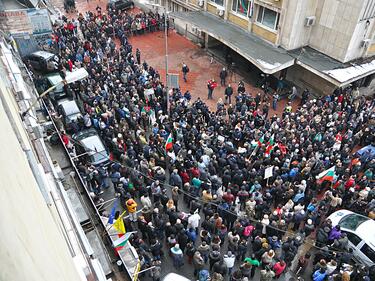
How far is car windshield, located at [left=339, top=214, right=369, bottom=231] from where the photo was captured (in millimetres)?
12204

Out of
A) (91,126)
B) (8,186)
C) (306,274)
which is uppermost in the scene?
(8,186)

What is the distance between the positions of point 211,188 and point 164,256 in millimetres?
3077

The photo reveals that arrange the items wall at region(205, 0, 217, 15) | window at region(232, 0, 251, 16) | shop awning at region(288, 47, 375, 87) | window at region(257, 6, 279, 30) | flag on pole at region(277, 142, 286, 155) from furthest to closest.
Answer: wall at region(205, 0, 217, 15) < window at region(232, 0, 251, 16) < window at region(257, 6, 279, 30) < shop awning at region(288, 47, 375, 87) < flag on pole at region(277, 142, 286, 155)

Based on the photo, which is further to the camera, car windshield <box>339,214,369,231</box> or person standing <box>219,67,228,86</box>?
person standing <box>219,67,228,86</box>

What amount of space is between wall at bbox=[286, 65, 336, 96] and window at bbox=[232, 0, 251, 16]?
470cm

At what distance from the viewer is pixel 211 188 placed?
44.3 feet

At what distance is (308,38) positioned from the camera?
830 inches

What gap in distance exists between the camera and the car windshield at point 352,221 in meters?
12.2

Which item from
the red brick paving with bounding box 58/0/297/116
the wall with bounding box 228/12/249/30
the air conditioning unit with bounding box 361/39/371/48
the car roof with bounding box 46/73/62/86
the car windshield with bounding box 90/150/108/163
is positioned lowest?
the red brick paving with bounding box 58/0/297/116

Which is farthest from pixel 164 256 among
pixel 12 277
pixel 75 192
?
pixel 12 277

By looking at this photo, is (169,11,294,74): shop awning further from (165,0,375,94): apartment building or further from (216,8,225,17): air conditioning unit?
(216,8,225,17): air conditioning unit

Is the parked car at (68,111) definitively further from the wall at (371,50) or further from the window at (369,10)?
the wall at (371,50)

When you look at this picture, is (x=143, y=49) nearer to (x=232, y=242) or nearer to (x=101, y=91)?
(x=101, y=91)

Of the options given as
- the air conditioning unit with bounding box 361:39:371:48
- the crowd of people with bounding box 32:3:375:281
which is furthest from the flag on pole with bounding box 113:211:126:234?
the air conditioning unit with bounding box 361:39:371:48
